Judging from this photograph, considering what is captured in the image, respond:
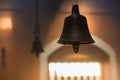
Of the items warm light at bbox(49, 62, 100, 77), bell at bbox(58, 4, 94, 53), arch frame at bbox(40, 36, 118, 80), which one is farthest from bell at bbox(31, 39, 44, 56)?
bell at bbox(58, 4, 94, 53)

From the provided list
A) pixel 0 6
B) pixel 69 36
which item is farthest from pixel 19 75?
pixel 69 36

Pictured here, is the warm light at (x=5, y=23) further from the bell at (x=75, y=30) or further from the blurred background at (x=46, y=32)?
the bell at (x=75, y=30)

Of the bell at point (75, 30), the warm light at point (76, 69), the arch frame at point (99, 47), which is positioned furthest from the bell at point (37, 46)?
the bell at point (75, 30)

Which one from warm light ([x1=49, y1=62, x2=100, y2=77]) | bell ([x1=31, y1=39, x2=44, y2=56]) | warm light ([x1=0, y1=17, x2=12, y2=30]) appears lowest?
warm light ([x1=49, y1=62, x2=100, y2=77])

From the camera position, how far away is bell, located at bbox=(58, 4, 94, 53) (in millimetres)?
2250

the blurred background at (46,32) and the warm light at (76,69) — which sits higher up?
the blurred background at (46,32)

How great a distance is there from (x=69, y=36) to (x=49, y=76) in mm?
1510

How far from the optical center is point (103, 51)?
380cm

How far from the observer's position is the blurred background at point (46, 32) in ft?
12.0

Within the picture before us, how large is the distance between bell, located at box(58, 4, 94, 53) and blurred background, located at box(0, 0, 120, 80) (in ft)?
4.58

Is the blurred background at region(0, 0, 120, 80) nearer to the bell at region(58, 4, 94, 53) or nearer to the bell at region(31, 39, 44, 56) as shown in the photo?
the bell at region(31, 39, 44, 56)

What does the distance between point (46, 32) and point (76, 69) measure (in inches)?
22.4

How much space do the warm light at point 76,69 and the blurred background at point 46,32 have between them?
49 mm

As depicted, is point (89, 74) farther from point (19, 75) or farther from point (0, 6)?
point (0, 6)
